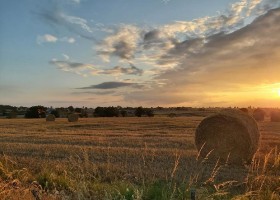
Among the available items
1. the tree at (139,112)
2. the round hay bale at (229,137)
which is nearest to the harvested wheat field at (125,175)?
the round hay bale at (229,137)

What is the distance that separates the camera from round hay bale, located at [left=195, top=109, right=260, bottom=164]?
56.0ft

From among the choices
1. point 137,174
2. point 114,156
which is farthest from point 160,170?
point 114,156

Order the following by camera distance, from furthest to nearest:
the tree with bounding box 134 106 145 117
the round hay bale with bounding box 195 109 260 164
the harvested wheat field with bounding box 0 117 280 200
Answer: the tree with bounding box 134 106 145 117 → the round hay bale with bounding box 195 109 260 164 → the harvested wheat field with bounding box 0 117 280 200

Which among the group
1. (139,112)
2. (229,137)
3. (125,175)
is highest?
(139,112)

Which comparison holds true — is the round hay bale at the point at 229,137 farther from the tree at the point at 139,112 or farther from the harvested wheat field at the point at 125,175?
the tree at the point at 139,112

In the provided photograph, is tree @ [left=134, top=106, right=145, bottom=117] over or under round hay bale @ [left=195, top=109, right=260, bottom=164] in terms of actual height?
over

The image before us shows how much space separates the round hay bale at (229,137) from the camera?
17078mm

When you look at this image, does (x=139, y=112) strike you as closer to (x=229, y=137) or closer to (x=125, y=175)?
(x=229, y=137)

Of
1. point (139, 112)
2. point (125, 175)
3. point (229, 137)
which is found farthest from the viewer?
point (139, 112)

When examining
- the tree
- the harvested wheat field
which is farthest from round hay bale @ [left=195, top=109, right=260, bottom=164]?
the tree

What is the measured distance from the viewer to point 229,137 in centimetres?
1806

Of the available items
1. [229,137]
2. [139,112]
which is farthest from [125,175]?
[139,112]

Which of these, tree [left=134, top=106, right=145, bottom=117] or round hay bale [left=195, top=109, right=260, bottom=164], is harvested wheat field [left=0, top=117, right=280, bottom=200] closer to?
round hay bale [left=195, top=109, right=260, bottom=164]

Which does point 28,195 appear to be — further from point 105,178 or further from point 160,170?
point 160,170
